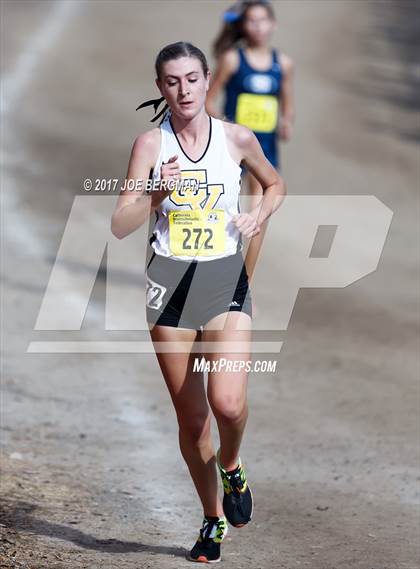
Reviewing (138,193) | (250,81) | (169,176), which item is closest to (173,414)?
(250,81)

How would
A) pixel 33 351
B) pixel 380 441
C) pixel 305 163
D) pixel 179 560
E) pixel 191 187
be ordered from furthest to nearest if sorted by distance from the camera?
pixel 305 163 → pixel 33 351 → pixel 380 441 → pixel 179 560 → pixel 191 187

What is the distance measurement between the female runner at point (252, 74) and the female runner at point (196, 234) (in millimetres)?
4786

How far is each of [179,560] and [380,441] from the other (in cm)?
286

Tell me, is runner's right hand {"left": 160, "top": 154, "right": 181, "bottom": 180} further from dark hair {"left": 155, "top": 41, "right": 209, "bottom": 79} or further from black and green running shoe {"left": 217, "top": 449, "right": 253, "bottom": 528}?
black and green running shoe {"left": 217, "top": 449, "right": 253, "bottom": 528}

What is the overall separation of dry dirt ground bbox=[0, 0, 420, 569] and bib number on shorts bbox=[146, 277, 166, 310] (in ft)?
4.15

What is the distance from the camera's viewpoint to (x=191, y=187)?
5.66 meters

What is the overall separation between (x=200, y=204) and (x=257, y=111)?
5204 millimetres

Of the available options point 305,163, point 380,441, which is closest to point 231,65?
point 380,441

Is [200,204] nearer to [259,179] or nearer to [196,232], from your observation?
[196,232]

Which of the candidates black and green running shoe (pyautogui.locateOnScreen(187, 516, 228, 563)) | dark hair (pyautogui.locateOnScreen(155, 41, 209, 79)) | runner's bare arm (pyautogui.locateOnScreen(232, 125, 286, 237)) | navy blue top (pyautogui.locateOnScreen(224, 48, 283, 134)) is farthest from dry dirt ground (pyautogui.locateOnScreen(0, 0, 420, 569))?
dark hair (pyautogui.locateOnScreen(155, 41, 209, 79))

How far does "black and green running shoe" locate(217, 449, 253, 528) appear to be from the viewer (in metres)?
6.09

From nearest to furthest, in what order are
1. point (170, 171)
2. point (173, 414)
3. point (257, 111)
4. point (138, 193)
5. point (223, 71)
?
1. point (170, 171)
2. point (138, 193)
3. point (173, 414)
4. point (257, 111)
5. point (223, 71)

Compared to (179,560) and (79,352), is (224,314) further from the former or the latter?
(79,352)

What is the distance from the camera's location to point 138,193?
5598mm
